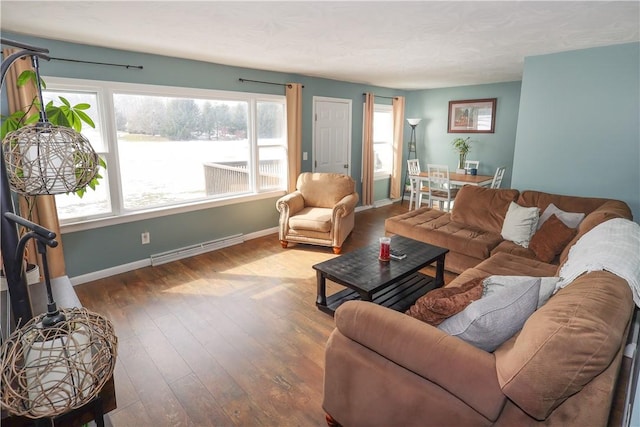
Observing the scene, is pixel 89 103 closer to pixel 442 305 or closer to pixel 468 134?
pixel 442 305

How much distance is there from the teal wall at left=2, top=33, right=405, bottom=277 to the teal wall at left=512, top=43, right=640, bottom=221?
292 centimetres

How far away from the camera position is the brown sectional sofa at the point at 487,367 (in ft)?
3.74

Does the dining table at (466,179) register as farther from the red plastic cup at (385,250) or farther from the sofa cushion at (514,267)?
the red plastic cup at (385,250)

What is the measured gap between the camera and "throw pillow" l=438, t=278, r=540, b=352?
1453mm

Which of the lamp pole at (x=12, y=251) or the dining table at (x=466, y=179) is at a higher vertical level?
the lamp pole at (x=12, y=251)

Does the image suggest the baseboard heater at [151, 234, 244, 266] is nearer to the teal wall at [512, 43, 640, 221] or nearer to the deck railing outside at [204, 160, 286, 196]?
the deck railing outside at [204, 160, 286, 196]

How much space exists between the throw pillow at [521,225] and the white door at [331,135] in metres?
3.00

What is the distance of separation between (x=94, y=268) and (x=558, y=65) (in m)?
5.13

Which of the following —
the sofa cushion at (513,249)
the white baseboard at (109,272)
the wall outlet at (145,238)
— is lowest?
the white baseboard at (109,272)

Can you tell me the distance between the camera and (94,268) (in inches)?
143

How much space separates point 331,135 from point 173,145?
255 centimetres

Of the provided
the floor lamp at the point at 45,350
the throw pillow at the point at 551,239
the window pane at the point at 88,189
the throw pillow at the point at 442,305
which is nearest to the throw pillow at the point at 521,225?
the throw pillow at the point at 551,239

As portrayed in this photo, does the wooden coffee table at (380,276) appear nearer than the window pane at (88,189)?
Yes

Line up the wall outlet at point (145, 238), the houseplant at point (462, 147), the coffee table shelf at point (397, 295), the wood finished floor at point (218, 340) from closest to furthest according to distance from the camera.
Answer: the wood finished floor at point (218, 340)
the coffee table shelf at point (397, 295)
the wall outlet at point (145, 238)
the houseplant at point (462, 147)
